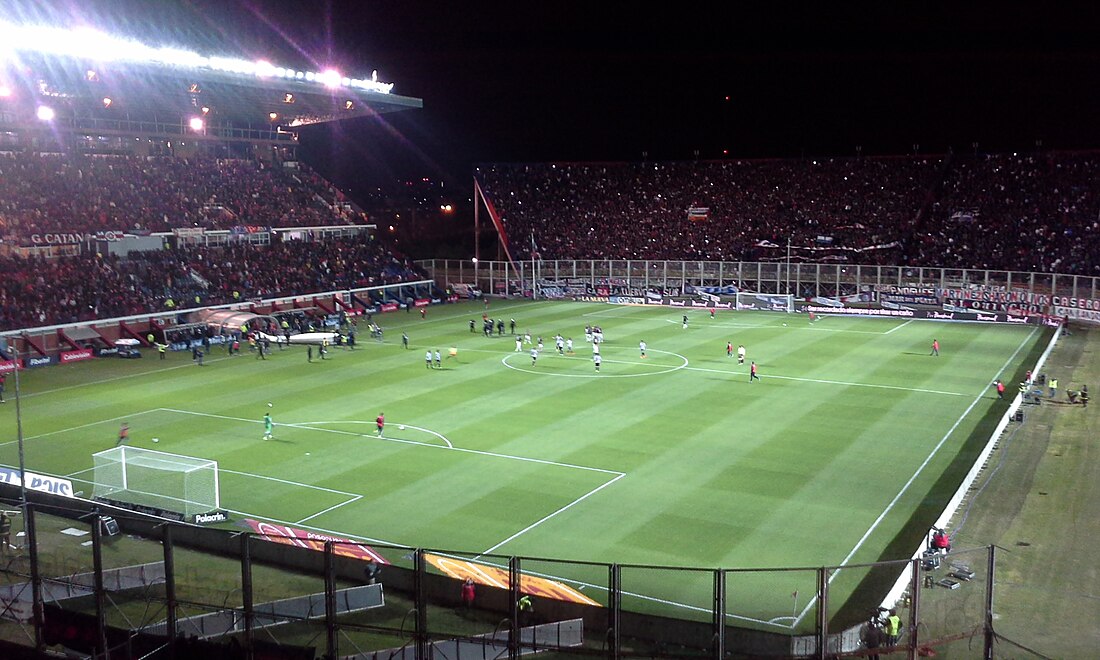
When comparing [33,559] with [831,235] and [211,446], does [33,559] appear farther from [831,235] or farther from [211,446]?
[831,235]

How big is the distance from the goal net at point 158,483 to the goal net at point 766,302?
55.6 meters

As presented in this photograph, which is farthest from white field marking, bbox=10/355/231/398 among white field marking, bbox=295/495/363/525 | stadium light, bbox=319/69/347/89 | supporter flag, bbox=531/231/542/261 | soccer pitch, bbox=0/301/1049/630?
supporter flag, bbox=531/231/542/261

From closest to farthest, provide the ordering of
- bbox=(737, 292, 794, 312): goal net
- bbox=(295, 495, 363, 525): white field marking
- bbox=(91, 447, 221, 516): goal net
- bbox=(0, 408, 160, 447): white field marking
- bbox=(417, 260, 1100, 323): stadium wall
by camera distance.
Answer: bbox=(295, 495, 363, 525): white field marking → bbox=(91, 447, 221, 516): goal net → bbox=(0, 408, 160, 447): white field marking → bbox=(417, 260, 1100, 323): stadium wall → bbox=(737, 292, 794, 312): goal net

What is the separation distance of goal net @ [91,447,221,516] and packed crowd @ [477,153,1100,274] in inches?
2590

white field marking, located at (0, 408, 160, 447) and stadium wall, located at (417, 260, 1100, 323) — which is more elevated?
stadium wall, located at (417, 260, 1100, 323)

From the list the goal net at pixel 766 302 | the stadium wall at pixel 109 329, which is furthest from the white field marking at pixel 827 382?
the stadium wall at pixel 109 329

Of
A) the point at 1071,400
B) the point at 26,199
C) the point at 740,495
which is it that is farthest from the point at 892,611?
the point at 26,199

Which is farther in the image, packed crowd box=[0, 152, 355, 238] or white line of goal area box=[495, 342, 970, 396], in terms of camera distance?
packed crowd box=[0, 152, 355, 238]

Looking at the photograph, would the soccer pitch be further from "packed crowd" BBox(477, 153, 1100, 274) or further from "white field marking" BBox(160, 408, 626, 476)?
"packed crowd" BBox(477, 153, 1100, 274)

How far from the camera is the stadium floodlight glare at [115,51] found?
51031 mm

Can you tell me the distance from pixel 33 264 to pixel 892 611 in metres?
55.7

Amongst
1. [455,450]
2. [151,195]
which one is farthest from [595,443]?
[151,195]

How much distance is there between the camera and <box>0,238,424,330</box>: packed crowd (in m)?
54.1

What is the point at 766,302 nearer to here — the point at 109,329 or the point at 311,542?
the point at 109,329
